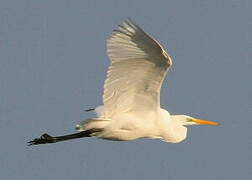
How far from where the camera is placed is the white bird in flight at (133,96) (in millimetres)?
8922

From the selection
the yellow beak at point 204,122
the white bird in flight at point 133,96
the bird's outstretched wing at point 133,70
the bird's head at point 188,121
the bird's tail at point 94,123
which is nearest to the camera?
the bird's outstretched wing at point 133,70

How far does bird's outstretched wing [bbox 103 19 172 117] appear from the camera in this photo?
882 cm

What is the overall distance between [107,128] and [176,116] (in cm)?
150

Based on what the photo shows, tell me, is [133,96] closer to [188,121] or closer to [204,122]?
[188,121]

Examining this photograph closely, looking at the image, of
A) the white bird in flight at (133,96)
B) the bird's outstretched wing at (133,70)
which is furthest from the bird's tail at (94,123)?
the bird's outstretched wing at (133,70)

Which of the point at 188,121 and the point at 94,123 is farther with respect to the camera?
the point at 188,121

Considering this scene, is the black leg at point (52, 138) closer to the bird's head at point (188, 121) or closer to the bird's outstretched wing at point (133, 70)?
the bird's outstretched wing at point (133, 70)

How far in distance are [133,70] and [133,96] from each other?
66 centimetres

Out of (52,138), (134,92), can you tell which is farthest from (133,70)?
(52,138)

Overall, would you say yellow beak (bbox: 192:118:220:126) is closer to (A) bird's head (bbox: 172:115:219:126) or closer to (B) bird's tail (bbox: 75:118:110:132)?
(A) bird's head (bbox: 172:115:219:126)

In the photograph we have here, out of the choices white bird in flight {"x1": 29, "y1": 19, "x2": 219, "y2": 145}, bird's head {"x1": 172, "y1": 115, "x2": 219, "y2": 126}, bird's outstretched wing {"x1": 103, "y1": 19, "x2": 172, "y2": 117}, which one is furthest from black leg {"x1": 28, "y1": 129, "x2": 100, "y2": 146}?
bird's head {"x1": 172, "y1": 115, "x2": 219, "y2": 126}

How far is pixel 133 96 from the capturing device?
9945mm

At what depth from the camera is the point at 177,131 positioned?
1066 cm

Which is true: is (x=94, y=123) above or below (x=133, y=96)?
below
